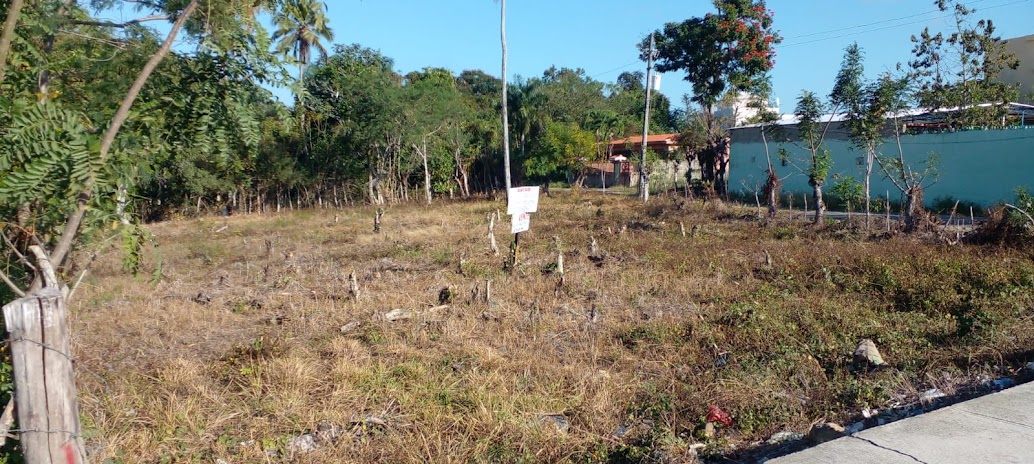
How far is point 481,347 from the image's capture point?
629 centimetres

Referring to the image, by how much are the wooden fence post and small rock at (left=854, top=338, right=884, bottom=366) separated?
556cm

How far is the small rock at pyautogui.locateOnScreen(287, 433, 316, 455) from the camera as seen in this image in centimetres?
433

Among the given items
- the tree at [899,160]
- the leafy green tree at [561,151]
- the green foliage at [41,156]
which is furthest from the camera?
the leafy green tree at [561,151]

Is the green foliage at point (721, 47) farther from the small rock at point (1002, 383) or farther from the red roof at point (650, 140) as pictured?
the small rock at point (1002, 383)

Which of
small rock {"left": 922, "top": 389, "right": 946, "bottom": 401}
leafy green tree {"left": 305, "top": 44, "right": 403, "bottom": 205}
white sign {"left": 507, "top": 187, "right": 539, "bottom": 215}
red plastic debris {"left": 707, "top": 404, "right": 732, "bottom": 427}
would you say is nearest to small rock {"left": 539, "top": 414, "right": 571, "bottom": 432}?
red plastic debris {"left": 707, "top": 404, "right": 732, "bottom": 427}

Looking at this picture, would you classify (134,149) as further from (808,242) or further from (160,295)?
(808,242)

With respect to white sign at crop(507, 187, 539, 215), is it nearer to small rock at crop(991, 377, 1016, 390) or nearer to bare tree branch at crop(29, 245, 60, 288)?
small rock at crop(991, 377, 1016, 390)

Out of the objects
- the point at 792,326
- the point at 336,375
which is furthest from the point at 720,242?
the point at 336,375

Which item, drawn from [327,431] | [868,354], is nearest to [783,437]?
[868,354]

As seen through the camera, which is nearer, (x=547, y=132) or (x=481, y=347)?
(x=481, y=347)

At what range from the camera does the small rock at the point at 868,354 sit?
5797 millimetres

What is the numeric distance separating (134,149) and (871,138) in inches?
560

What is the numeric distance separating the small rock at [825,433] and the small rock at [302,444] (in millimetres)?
3130

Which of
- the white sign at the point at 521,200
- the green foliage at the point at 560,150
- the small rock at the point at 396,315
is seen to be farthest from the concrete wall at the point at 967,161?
the small rock at the point at 396,315
